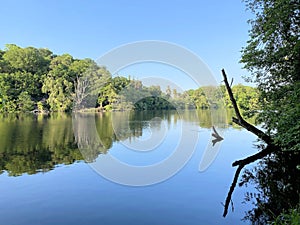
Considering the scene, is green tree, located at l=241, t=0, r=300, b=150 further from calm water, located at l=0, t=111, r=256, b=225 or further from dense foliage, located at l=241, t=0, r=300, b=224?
calm water, located at l=0, t=111, r=256, b=225

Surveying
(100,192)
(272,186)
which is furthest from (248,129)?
(100,192)

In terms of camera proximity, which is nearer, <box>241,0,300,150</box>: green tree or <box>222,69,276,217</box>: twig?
<box>241,0,300,150</box>: green tree

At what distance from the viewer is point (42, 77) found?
167 feet

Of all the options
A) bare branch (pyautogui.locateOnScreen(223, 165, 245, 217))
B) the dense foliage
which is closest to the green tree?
the dense foliage

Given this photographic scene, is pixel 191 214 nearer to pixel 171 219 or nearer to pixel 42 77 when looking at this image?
pixel 171 219

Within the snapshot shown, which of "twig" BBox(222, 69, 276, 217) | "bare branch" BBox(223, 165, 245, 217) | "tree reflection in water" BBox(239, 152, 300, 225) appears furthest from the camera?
"twig" BBox(222, 69, 276, 217)

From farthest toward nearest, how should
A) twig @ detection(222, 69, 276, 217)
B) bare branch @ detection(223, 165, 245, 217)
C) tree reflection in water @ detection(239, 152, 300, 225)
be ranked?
twig @ detection(222, 69, 276, 217)
bare branch @ detection(223, 165, 245, 217)
tree reflection in water @ detection(239, 152, 300, 225)

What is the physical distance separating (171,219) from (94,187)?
3.03 metres

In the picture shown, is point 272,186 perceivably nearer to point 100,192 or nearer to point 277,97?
point 277,97

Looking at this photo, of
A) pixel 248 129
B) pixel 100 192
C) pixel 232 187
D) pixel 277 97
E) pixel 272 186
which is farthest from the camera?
pixel 248 129

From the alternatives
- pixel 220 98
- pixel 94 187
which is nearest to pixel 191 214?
pixel 94 187

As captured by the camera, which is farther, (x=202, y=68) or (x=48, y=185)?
(x=202, y=68)

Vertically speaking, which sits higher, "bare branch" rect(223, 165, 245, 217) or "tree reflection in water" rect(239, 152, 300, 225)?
"tree reflection in water" rect(239, 152, 300, 225)

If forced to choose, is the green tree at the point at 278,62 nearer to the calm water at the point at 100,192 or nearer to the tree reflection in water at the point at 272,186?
the tree reflection in water at the point at 272,186
